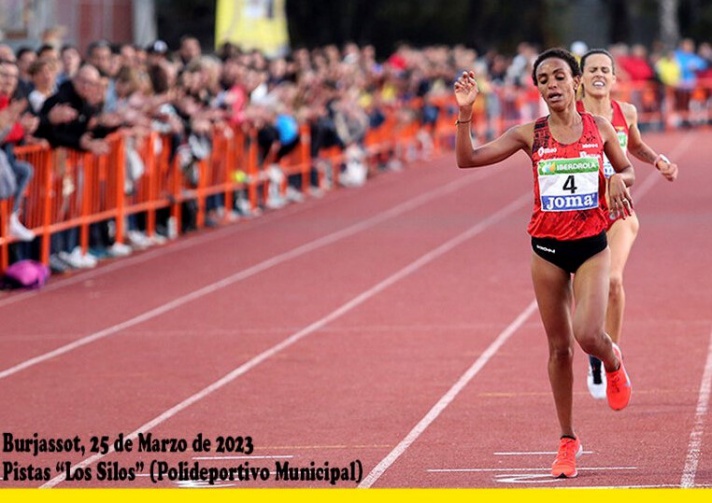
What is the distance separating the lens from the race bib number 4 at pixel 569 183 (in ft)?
28.3

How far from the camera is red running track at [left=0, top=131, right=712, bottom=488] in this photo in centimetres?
916

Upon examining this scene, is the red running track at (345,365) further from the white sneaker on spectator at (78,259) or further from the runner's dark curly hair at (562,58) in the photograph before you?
the runner's dark curly hair at (562,58)

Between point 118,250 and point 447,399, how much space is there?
9313 mm

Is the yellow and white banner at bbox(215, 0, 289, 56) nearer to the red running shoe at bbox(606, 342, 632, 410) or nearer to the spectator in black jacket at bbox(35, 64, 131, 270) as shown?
the spectator in black jacket at bbox(35, 64, 131, 270)

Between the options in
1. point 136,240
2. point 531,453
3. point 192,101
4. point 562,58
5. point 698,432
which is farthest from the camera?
point 192,101

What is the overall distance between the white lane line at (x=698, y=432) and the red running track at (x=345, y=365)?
0.06 ft

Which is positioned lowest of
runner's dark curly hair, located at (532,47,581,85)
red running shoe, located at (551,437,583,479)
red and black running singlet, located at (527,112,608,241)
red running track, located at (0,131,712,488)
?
red running track, located at (0,131,712,488)

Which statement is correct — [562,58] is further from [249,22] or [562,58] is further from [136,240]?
[249,22]

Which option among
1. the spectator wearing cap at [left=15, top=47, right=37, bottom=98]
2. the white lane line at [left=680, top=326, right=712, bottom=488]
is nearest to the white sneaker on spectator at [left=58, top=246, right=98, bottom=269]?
the spectator wearing cap at [left=15, top=47, right=37, bottom=98]

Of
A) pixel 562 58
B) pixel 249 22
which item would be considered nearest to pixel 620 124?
pixel 562 58

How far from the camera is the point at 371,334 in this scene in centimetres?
1421

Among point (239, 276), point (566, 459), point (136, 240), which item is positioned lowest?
point (136, 240)

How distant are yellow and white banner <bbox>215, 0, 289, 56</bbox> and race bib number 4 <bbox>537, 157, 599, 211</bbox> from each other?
20736mm

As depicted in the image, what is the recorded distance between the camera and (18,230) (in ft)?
54.7
